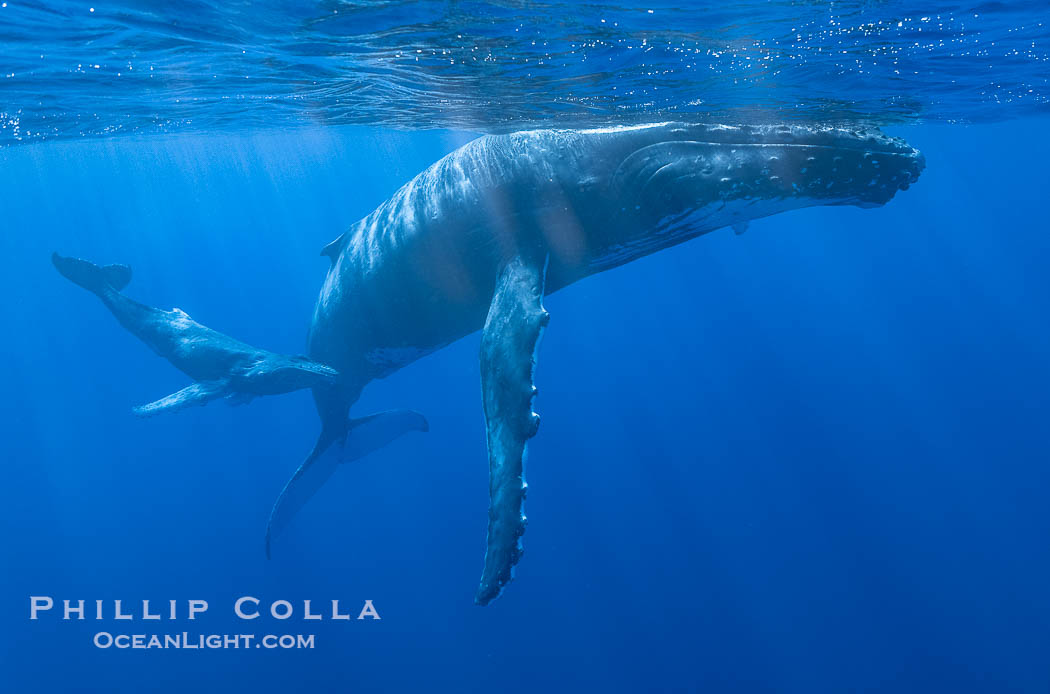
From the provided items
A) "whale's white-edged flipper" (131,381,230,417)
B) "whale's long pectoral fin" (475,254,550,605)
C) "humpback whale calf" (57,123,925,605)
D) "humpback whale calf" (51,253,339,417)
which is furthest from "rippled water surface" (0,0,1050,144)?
"whale's long pectoral fin" (475,254,550,605)

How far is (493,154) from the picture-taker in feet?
21.4

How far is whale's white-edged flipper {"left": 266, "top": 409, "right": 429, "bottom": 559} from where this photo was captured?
11.6 m

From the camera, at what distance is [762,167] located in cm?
567

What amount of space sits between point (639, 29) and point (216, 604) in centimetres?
2598

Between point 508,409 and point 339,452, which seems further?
point 339,452

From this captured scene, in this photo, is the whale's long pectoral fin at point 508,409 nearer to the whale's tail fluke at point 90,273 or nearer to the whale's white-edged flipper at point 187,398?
the whale's white-edged flipper at point 187,398

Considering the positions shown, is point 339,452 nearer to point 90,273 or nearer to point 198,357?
point 198,357

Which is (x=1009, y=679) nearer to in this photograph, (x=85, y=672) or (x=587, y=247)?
(x=587, y=247)

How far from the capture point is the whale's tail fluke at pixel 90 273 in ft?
30.8

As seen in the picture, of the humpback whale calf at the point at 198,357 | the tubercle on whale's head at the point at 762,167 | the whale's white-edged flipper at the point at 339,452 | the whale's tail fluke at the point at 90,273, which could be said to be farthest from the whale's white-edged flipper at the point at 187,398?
the tubercle on whale's head at the point at 762,167

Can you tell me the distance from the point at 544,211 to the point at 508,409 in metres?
2.02

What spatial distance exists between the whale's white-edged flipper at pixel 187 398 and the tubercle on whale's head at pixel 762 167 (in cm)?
531

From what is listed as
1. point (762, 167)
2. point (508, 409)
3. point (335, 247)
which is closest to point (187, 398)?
point (335, 247)

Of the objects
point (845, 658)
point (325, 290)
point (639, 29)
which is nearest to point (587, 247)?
point (325, 290)
